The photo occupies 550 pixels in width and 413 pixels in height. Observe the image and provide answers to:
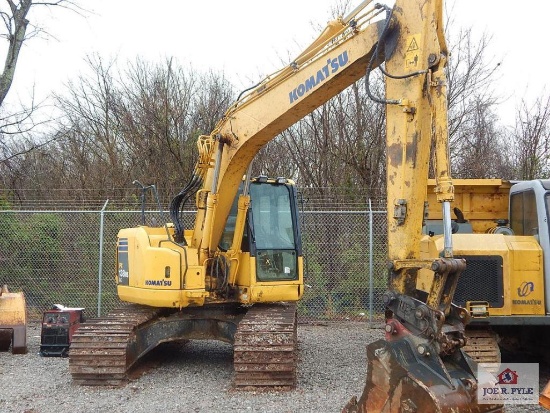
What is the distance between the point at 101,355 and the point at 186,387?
98cm

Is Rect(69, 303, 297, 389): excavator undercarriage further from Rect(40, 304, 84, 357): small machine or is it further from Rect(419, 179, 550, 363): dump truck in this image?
Rect(419, 179, 550, 363): dump truck

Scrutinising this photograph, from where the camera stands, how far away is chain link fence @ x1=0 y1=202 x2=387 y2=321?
432 inches

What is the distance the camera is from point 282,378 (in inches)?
242

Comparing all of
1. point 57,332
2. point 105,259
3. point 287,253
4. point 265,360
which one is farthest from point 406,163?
point 105,259

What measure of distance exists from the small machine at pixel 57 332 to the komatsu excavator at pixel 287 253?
1128 millimetres

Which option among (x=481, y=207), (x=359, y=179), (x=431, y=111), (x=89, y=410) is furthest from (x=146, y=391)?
(x=359, y=179)

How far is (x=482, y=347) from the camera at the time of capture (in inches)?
239

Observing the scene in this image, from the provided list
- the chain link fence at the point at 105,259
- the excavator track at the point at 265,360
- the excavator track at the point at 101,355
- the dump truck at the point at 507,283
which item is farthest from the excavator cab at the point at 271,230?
the chain link fence at the point at 105,259

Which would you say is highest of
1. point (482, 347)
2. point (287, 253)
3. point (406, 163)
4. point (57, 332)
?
point (406, 163)

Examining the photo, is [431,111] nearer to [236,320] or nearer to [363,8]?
[363,8]

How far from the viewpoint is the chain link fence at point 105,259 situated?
1098 centimetres

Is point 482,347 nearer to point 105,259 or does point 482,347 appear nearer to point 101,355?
point 101,355

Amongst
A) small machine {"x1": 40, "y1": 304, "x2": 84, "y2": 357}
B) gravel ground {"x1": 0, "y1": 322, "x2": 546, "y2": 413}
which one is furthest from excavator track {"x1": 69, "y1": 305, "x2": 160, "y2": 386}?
small machine {"x1": 40, "y1": 304, "x2": 84, "y2": 357}

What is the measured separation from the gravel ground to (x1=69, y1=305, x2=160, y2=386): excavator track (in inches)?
5.0
